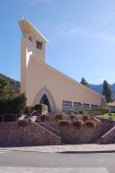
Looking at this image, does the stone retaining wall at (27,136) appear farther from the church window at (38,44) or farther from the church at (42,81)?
the church window at (38,44)

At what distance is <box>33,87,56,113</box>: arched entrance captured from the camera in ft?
133

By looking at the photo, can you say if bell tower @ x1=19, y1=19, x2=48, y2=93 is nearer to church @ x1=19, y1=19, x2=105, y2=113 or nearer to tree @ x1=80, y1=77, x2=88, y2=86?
church @ x1=19, y1=19, x2=105, y2=113

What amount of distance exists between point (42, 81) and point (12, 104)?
686 inches

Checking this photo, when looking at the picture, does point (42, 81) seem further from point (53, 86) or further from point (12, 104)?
point (12, 104)

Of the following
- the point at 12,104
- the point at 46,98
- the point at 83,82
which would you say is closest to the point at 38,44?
the point at 46,98

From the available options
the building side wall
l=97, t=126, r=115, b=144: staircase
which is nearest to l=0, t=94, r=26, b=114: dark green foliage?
l=97, t=126, r=115, b=144: staircase

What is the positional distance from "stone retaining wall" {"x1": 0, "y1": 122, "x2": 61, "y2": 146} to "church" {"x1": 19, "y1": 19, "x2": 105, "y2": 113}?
1823cm

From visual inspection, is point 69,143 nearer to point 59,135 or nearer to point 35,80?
point 59,135

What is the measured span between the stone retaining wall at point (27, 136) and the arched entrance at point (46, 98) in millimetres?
20631

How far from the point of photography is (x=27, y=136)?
1914cm

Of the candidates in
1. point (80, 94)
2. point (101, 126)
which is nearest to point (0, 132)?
point (101, 126)

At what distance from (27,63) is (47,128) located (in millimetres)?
19358

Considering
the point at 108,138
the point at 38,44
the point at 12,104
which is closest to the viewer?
the point at 108,138

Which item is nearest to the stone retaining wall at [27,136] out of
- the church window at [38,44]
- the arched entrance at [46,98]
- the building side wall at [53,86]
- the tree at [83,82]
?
the building side wall at [53,86]
